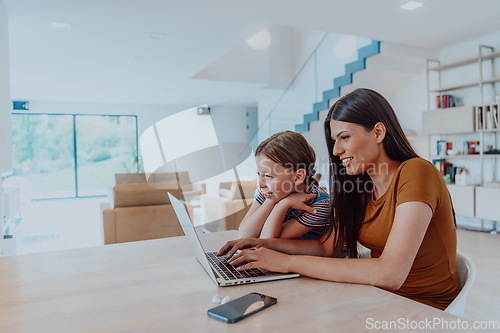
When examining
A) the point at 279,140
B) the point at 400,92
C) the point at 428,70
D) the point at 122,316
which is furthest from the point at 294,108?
the point at 122,316

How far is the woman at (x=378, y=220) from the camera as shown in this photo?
922mm

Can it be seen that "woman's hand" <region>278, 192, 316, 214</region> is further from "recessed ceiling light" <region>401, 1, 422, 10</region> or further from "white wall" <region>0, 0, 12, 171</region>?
"recessed ceiling light" <region>401, 1, 422, 10</region>

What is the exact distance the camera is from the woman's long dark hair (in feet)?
3.47

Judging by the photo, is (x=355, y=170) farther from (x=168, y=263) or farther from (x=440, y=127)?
(x=440, y=127)

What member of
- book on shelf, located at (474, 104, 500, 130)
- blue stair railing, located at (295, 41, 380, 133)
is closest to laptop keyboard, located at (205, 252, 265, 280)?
book on shelf, located at (474, 104, 500, 130)

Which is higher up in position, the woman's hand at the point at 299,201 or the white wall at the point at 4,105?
the white wall at the point at 4,105

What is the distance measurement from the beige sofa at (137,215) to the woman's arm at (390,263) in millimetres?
2959

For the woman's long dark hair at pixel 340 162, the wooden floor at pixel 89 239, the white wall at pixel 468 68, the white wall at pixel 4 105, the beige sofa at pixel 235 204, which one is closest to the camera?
the woman's long dark hair at pixel 340 162

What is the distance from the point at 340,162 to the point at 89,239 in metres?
4.11

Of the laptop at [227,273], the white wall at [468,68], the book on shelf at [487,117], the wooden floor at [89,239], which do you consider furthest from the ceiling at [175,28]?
the laptop at [227,273]

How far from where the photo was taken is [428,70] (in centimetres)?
534

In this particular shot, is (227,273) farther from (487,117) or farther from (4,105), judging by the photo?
(487,117)

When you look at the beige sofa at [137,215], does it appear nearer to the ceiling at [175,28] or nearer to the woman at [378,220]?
the ceiling at [175,28]

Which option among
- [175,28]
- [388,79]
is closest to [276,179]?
[175,28]
